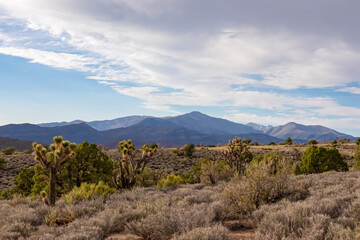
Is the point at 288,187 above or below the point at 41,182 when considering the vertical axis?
above

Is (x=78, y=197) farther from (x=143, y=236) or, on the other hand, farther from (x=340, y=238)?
(x=340, y=238)

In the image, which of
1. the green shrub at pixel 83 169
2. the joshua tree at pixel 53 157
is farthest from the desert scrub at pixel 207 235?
the green shrub at pixel 83 169

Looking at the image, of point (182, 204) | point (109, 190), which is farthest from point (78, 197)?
point (182, 204)

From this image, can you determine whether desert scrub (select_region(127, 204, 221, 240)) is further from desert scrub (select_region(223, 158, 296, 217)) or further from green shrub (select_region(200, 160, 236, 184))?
green shrub (select_region(200, 160, 236, 184))

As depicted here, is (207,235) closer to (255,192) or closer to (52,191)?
(255,192)

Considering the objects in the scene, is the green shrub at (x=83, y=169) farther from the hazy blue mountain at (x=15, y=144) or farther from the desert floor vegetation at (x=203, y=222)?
the hazy blue mountain at (x=15, y=144)

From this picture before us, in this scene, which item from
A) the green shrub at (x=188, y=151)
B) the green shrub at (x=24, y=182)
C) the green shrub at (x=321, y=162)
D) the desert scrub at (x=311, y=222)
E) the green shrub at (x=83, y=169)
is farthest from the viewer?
the green shrub at (x=188, y=151)

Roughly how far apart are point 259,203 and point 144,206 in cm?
352

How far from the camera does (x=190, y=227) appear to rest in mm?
5773

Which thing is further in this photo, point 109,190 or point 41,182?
point 41,182

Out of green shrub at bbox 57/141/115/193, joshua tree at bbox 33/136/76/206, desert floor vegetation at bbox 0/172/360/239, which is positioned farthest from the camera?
green shrub at bbox 57/141/115/193

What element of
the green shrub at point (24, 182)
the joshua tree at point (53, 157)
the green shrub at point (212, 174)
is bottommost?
the green shrub at point (24, 182)

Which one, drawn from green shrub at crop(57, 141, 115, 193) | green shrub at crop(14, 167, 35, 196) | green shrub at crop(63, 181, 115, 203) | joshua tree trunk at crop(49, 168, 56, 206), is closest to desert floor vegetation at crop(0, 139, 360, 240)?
green shrub at crop(63, 181, 115, 203)

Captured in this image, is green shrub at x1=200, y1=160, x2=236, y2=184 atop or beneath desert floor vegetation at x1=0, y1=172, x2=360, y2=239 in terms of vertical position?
beneath
